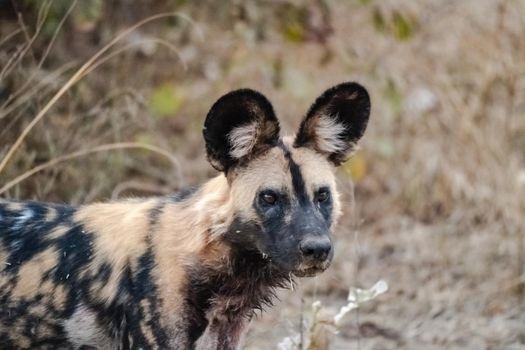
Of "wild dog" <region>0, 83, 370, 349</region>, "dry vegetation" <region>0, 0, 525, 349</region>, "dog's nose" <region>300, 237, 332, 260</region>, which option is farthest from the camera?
"dry vegetation" <region>0, 0, 525, 349</region>

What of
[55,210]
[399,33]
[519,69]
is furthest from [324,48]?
[55,210]

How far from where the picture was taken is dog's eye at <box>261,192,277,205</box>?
392 centimetres

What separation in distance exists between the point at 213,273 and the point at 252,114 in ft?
1.86

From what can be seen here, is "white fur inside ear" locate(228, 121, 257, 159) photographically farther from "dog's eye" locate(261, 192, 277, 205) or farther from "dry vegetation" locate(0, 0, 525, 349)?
"dry vegetation" locate(0, 0, 525, 349)

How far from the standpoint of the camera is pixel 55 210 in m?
4.38

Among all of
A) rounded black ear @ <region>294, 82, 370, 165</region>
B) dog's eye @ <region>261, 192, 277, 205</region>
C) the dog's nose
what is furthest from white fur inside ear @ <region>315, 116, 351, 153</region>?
the dog's nose

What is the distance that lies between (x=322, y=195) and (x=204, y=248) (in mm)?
447

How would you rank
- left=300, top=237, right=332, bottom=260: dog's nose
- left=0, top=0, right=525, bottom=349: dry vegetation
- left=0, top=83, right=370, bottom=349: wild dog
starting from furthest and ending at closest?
left=0, top=0, right=525, bottom=349: dry vegetation, left=0, top=83, right=370, bottom=349: wild dog, left=300, top=237, right=332, bottom=260: dog's nose

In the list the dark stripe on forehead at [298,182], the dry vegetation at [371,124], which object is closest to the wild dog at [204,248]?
the dark stripe on forehead at [298,182]

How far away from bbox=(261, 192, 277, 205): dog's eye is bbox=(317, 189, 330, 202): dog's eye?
165 mm

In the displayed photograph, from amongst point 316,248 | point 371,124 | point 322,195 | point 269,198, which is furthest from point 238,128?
point 371,124

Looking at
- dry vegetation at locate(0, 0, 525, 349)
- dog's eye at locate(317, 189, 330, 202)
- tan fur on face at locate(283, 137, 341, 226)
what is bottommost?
dog's eye at locate(317, 189, 330, 202)

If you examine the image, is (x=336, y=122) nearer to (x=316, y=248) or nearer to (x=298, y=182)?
(x=298, y=182)

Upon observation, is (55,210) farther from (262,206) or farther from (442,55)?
(442,55)
